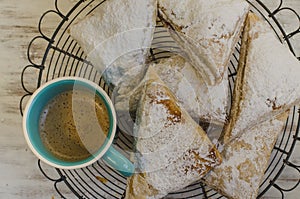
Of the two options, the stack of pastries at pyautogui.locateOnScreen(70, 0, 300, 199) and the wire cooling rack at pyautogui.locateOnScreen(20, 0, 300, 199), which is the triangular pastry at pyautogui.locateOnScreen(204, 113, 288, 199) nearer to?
the stack of pastries at pyautogui.locateOnScreen(70, 0, 300, 199)

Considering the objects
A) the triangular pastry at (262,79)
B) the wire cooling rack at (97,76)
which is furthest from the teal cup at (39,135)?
the triangular pastry at (262,79)

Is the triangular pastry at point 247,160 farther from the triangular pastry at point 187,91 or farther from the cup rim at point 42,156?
the cup rim at point 42,156

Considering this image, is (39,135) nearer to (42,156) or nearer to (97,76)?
(42,156)

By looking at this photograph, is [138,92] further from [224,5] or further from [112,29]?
[224,5]

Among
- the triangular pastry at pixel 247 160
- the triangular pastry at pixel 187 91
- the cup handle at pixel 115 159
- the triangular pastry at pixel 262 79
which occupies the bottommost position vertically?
the cup handle at pixel 115 159

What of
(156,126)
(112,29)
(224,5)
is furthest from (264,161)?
(112,29)

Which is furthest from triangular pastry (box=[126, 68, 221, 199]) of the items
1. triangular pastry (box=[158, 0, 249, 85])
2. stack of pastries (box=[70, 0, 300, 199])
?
triangular pastry (box=[158, 0, 249, 85])

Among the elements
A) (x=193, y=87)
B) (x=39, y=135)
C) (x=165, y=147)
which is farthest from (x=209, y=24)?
(x=39, y=135)
